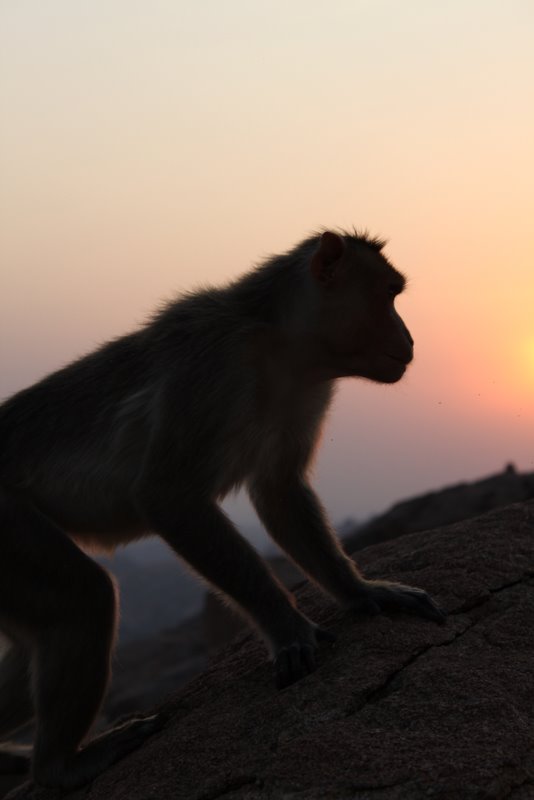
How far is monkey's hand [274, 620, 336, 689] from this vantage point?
419 cm

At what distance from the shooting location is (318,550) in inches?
202

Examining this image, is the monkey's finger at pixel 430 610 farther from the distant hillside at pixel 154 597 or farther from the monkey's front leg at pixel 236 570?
the distant hillside at pixel 154 597

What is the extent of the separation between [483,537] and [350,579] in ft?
3.23

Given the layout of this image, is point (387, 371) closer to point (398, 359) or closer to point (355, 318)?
point (398, 359)

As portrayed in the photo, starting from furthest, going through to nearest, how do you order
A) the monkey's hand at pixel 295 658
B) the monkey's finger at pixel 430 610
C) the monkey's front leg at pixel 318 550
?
1. the monkey's front leg at pixel 318 550
2. the monkey's finger at pixel 430 610
3. the monkey's hand at pixel 295 658

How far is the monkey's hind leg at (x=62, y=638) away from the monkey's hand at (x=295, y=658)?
0.68 metres

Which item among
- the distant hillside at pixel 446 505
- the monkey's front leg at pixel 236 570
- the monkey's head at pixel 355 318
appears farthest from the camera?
the distant hillside at pixel 446 505

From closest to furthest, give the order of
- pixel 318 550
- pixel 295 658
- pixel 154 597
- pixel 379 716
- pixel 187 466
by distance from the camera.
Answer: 1. pixel 379 716
2. pixel 295 658
3. pixel 187 466
4. pixel 318 550
5. pixel 154 597

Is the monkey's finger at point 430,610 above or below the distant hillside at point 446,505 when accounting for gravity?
above

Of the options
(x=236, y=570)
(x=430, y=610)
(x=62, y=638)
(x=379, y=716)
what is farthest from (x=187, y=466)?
(x=379, y=716)

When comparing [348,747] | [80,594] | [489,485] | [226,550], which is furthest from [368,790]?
[489,485]

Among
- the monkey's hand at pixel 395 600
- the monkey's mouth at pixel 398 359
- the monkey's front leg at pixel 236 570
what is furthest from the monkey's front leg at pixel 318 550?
the monkey's mouth at pixel 398 359

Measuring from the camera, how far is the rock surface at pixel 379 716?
3338mm

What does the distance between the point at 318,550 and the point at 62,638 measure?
1.38m
